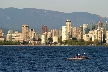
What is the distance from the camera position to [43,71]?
255 ft

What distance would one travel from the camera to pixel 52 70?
7994 cm

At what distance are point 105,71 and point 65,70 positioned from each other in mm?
→ 7078

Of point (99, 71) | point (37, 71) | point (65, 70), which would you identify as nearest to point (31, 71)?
point (37, 71)

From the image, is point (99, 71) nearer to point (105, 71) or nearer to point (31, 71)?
point (105, 71)

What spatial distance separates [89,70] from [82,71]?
9.80ft

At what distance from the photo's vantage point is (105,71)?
263 ft

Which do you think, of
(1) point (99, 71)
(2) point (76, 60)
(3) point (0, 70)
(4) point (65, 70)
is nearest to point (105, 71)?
(1) point (99, 71)

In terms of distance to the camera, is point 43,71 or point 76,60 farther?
point 76,60

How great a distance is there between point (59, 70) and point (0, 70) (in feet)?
33.9

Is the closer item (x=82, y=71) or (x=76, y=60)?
(x=82, y=71)

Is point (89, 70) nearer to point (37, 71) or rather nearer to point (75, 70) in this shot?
point (75, 70)

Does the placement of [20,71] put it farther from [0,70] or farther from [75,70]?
[75,70]

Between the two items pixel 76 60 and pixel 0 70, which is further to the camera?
pixel 76 60

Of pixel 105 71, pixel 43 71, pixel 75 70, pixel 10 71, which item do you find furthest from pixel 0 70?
Answer: pixel 105 71
